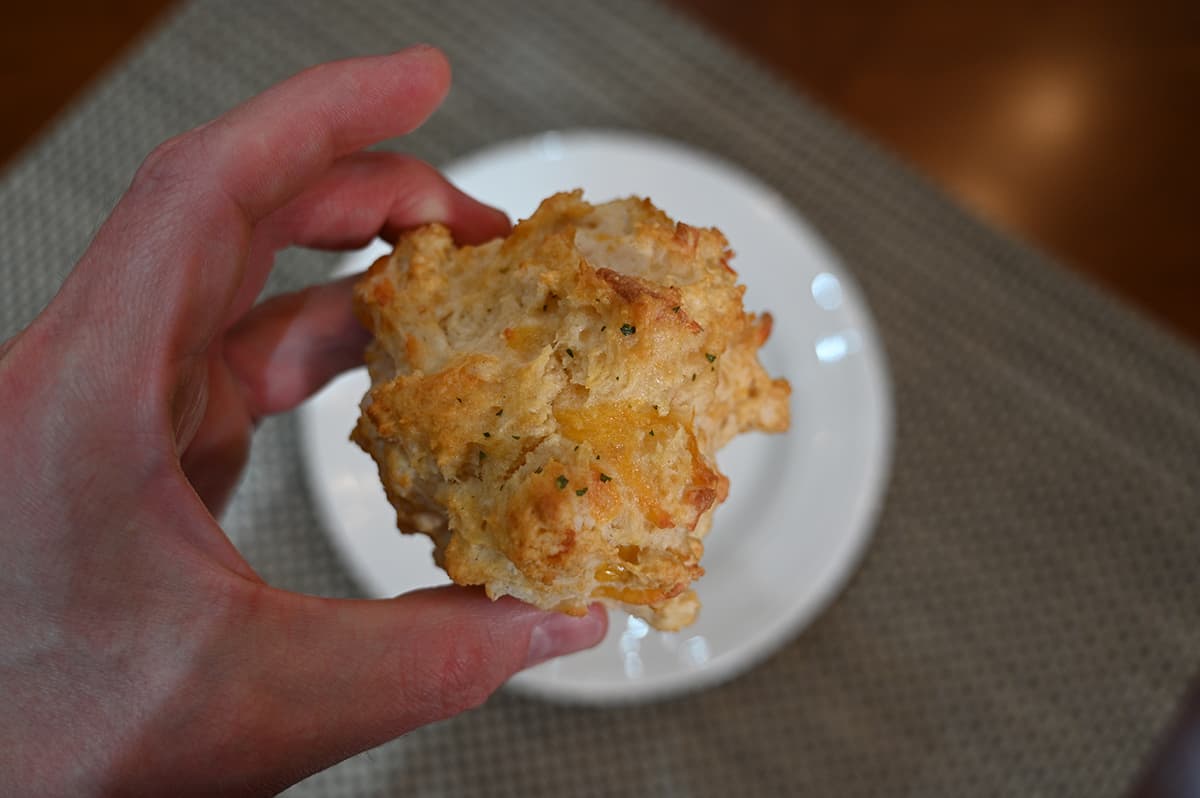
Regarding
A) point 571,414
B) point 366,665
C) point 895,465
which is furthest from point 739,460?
point 366,665

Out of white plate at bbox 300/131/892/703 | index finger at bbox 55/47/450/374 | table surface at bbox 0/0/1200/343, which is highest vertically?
table surface at bbox 0/0/1200/343

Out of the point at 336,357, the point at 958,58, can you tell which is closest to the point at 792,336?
the point at 336,357

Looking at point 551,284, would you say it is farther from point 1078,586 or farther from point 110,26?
point 110,26

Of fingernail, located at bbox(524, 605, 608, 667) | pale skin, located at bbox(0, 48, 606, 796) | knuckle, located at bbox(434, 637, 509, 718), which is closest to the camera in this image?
pale skin, located at bbox(0, 48, 606, 796)

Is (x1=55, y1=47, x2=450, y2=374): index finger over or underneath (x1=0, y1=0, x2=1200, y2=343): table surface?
underneath

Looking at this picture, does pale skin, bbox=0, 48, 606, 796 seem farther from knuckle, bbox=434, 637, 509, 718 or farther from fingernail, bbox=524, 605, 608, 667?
fingernail, bbox=524, 605, 608, 667

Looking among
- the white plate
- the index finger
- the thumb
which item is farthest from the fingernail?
the index finger

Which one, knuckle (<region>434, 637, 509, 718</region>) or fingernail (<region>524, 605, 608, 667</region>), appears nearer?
knuckle (<region>434, 637, 509, 718</region>)

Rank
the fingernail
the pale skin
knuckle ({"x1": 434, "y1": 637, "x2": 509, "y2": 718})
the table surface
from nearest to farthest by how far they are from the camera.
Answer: the pale skin → knuckle ({"x1": 434, "y1": 637, "x2": 509, "y2": 718}) → the fingernail → the table surface
